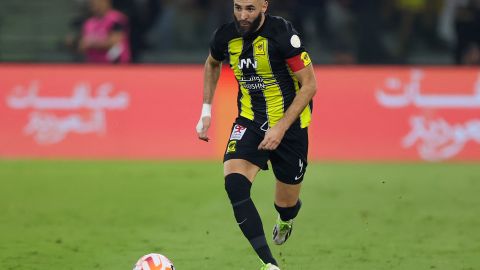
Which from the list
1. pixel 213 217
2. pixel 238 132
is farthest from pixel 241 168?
pixel 213 217

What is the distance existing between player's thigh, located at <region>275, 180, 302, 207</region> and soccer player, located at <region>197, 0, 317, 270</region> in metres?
0.05

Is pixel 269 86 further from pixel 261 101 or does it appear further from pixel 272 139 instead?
pixel 272 139

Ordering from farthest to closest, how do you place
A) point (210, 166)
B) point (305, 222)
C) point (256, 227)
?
point (210, 166) < point (305, 222) < point (256, 227)

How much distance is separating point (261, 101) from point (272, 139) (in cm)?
67

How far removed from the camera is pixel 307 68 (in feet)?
26.6

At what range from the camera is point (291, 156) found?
8.53m

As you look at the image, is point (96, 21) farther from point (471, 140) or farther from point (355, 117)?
point (471, 140)

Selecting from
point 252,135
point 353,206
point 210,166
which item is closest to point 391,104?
point 210,166

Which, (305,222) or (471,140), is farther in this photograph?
(471,140)

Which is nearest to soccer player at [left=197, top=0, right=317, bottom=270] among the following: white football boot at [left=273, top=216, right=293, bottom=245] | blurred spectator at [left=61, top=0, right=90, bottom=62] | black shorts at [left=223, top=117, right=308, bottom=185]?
black shorts at [left=223, top=117, right=308, bottom=185]

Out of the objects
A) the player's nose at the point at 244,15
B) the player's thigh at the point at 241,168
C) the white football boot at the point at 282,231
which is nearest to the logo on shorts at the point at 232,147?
the player's thigh at the point at 241,168

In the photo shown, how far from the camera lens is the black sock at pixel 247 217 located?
7.84 m

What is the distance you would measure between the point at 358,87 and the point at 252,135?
8445mm

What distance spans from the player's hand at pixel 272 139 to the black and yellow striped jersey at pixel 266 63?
1.56ft
